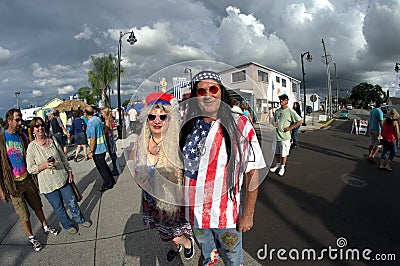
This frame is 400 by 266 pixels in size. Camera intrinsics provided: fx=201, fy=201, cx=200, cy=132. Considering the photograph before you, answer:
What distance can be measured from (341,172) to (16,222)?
265 inches

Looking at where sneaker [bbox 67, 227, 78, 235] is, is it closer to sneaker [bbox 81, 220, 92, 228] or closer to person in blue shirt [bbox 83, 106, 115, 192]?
sneaker [bbox 81, 220, 92, 228]

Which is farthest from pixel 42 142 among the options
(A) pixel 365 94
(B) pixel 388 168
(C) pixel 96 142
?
(A) pixel 365 94

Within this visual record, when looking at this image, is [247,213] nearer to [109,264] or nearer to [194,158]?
[194,158]

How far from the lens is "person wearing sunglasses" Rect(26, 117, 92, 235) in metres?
2.52

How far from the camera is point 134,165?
6.24 feet

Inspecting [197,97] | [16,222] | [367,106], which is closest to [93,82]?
[16,222]

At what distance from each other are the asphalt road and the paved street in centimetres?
1

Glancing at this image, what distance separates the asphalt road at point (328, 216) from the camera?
91.7 inches

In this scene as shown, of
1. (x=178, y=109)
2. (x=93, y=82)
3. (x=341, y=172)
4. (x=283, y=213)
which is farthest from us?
(x=93, y=82)

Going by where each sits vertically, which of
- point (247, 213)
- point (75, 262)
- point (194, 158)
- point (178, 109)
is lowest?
point (75, 262)

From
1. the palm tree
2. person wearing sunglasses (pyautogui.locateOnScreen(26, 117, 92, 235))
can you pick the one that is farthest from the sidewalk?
the palm tree

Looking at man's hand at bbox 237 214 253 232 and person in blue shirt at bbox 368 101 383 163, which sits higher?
person in blue shirt at bbox 368 101 383 163

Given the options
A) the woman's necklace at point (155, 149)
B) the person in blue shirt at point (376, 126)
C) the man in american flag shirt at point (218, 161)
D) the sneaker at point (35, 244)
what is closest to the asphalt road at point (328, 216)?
the person in blue shirt at point (376, 126)

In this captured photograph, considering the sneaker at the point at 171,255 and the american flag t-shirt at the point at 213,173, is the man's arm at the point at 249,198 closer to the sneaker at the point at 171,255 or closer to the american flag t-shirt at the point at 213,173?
the american flag t-shirt at the point at 213,173
